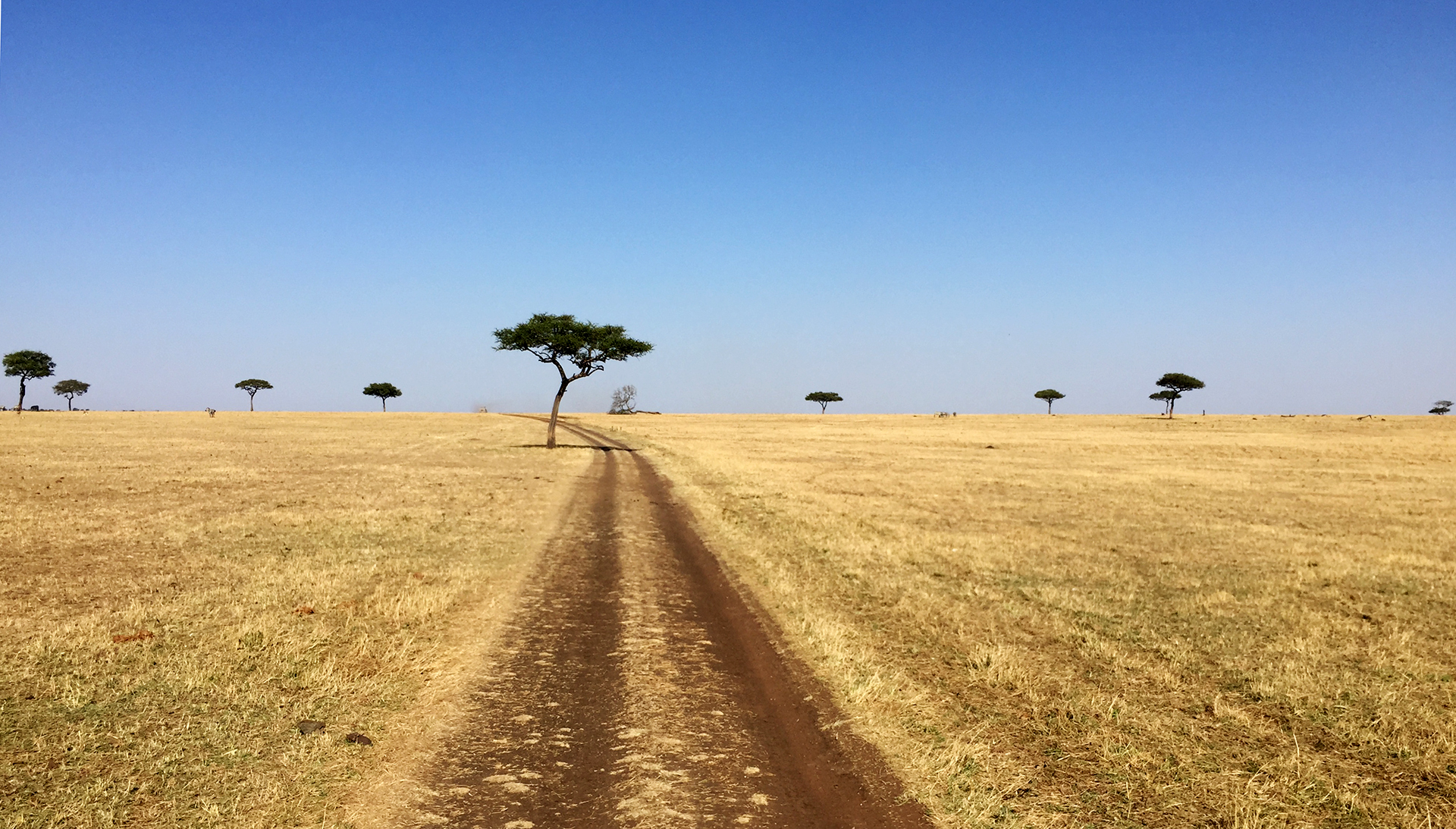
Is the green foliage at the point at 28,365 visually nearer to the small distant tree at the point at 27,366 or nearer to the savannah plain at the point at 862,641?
the small distant tree at the point at 27,366

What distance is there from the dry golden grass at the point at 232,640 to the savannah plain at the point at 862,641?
0.05 meters

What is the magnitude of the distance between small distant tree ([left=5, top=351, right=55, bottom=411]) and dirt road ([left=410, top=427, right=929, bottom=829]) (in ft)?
512

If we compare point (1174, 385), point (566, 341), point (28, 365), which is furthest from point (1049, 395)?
point (28, 365)

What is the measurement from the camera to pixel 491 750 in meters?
6.96

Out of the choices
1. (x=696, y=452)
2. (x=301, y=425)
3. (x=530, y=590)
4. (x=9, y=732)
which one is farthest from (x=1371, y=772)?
(x=301, y=425)

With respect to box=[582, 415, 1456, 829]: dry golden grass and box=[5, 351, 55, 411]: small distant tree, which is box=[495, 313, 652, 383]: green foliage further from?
box=[5, 351, 55, 411]: small distant tree

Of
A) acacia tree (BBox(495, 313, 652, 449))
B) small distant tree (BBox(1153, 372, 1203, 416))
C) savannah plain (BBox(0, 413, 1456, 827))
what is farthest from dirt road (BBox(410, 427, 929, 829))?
small distant tree (BBox(1153, 372, 1203, 416))

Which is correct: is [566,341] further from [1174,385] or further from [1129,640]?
[1174,385]

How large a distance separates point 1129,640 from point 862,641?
429cm

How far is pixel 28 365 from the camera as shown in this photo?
125125 mm

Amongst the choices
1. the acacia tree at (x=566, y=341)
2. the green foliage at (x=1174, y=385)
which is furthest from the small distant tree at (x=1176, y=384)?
the acacia tree at (x=566, y=341)

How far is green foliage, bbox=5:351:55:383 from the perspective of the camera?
12269 centimetres

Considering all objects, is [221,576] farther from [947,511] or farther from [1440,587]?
[1440,587]

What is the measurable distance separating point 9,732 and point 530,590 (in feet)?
23.4
